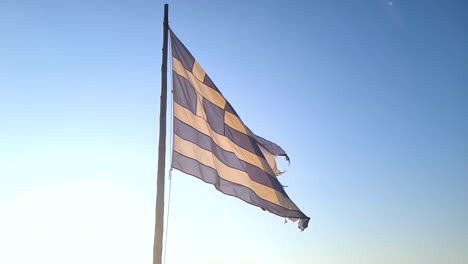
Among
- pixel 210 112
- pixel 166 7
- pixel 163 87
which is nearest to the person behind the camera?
pixel 163 87

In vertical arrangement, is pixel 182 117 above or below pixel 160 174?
above

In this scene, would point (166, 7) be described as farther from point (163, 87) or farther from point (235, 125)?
point (235, 125)

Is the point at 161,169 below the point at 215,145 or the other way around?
below

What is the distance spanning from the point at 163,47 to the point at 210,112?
81.2 inches

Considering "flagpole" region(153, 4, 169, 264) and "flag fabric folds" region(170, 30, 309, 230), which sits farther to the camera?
"flag fabric folds" region(170, 30, 309, 230)

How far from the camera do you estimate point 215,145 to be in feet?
30.6

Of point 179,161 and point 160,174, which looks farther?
point 179,161

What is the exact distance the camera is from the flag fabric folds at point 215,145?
330 inches

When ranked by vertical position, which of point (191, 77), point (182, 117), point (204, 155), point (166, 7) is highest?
point (166, 7)

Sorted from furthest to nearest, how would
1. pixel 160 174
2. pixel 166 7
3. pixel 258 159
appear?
pixel 258 159, pixel 166 7, pixel 160 174

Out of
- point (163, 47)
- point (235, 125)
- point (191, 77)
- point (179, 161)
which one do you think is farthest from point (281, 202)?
point (163, 47)

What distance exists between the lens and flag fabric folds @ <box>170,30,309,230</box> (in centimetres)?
839

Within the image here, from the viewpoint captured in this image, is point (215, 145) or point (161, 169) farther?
point (215, 145)

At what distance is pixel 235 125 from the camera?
10117mm
